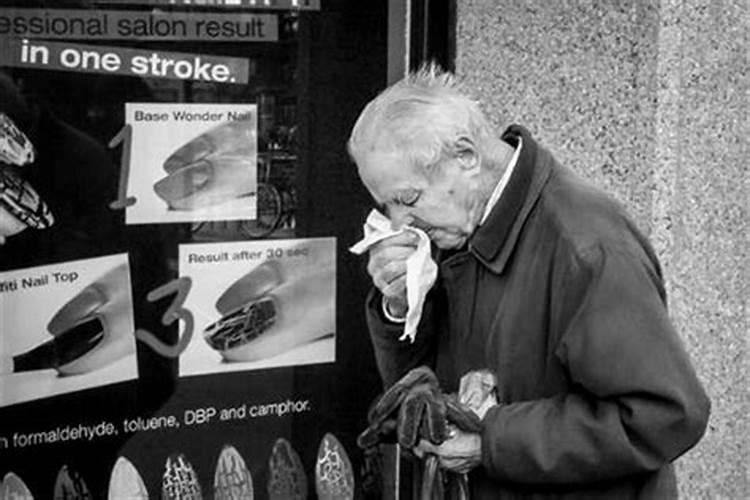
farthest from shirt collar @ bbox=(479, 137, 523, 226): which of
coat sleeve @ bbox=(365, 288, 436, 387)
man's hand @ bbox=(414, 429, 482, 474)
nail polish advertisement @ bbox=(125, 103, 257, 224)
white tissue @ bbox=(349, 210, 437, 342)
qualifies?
nail polish advertisement @ bbox=(125, 103, 257, 224)

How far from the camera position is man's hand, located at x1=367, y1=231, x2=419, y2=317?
124 inches

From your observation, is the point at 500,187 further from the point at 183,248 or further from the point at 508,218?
the point at 183,248

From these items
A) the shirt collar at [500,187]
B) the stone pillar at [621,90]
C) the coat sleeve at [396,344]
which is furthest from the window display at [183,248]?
the shirt collar at [500,187]

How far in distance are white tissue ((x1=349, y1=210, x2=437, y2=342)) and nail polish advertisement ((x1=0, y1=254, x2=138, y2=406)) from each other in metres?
1.34

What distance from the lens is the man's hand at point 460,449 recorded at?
308 centimetres

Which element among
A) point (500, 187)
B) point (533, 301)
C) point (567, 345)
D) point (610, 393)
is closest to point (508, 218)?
point (500, 187)

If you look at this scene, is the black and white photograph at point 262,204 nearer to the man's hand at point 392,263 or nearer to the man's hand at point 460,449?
the man's hand at point 392,263

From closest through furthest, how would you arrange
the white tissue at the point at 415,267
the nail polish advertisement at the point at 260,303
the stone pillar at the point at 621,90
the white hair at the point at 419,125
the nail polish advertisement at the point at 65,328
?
the white hair at the point at 419,125 < the white tissue at the point at 415,267 < the nail polish advertisement at the point at 65,328 < the nail polish advertisement at the point at 260,303 < the stone pillar at the point at 621,90

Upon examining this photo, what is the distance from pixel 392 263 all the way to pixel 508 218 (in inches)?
9.8

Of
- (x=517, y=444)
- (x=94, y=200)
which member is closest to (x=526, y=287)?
(x=517, y=444)

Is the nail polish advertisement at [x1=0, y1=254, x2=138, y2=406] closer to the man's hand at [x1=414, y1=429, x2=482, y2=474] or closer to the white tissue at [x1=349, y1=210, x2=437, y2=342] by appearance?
the white tissue at [x1=349, y1=210, x2=437, y2=342]

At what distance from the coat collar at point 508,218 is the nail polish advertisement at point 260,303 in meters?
1.53

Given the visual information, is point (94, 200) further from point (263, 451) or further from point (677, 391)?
point (677, 391)

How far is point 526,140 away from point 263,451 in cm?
184
